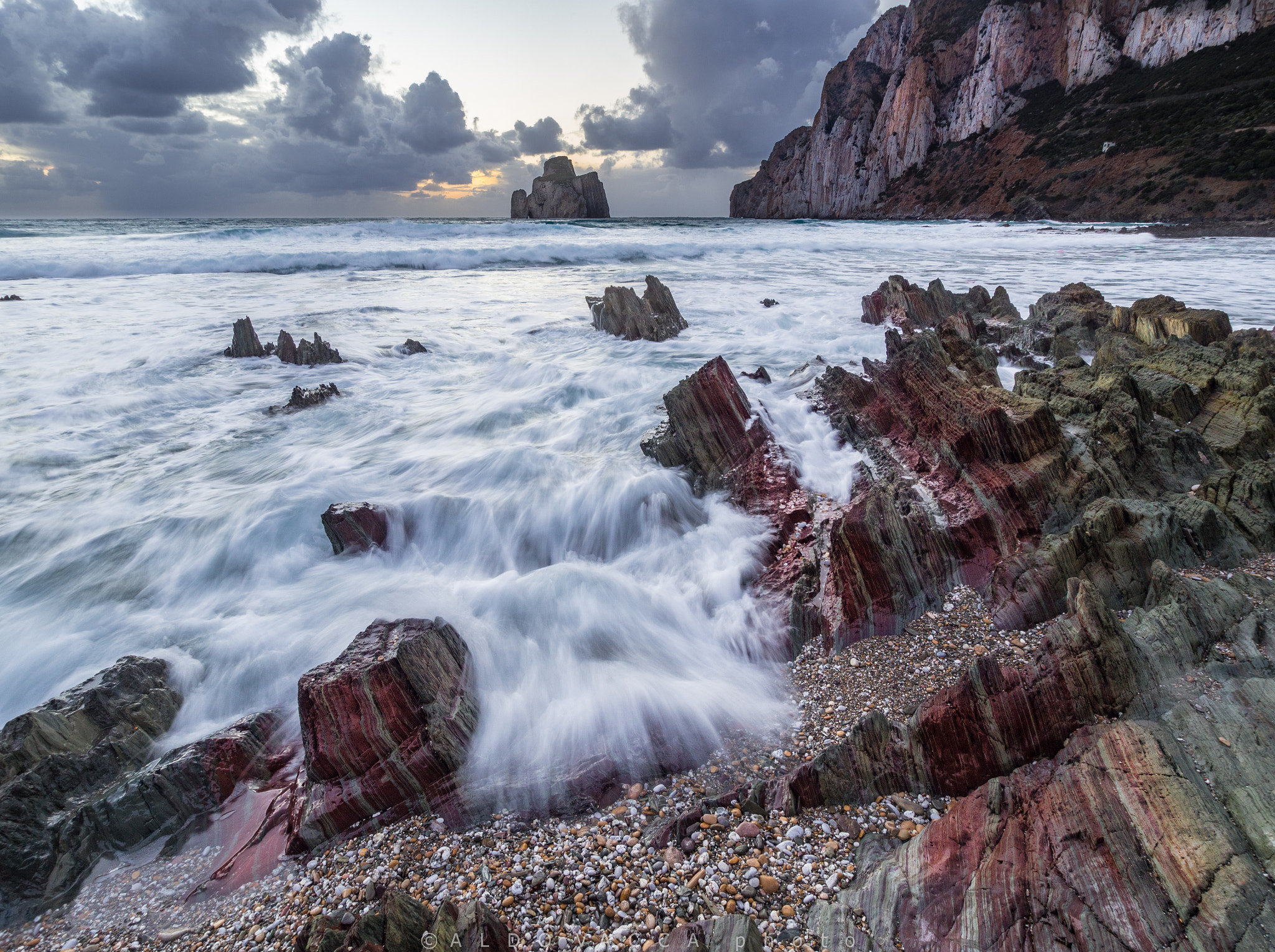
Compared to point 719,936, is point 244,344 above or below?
above

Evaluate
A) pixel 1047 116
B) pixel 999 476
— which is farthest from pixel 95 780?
pixel 1047 116

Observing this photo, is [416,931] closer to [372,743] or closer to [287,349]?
[372,743]

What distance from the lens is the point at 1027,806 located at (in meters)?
2.19

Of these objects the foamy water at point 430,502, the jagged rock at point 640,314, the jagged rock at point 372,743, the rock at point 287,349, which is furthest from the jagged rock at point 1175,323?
the rock at point 287,349

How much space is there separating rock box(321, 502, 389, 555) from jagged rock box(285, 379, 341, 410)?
4.79 meters

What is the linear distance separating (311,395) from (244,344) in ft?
13.7

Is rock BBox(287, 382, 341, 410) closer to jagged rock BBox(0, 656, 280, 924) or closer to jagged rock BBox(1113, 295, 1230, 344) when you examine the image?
jagged rock BBox(0, 656, 280, 924)

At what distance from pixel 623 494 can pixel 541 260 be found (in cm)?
2742

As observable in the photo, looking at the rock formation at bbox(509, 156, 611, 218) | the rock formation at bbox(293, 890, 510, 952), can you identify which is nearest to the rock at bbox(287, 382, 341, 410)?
the rock formation at bbox(293, 890, 510, 952)

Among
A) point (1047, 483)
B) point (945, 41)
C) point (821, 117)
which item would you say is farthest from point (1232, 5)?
point (1047, 483)

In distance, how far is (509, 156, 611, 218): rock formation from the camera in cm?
8938

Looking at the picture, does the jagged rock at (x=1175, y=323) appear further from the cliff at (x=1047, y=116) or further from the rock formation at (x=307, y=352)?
the cliff at (x=1047, y=116)

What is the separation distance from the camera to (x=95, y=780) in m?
3.21

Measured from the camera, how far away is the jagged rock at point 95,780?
2.82 meters
